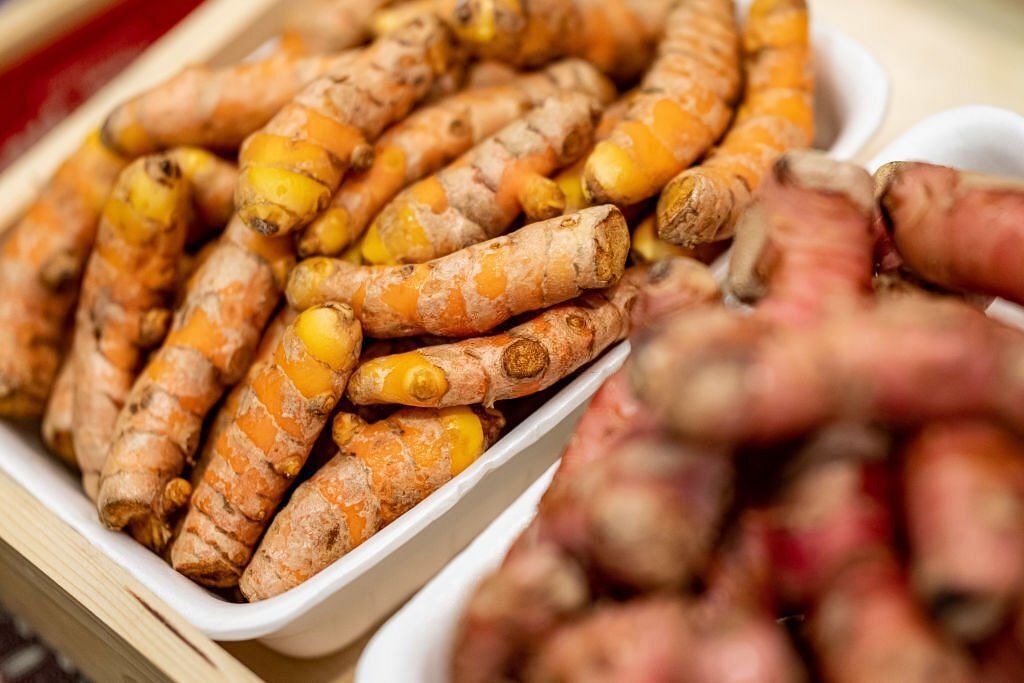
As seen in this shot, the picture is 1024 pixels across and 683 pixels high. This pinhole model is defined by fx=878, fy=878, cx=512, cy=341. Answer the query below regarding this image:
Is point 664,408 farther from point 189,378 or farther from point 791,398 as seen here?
point 189,378

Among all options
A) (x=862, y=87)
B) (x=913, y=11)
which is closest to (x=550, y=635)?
(x=862, y=87)

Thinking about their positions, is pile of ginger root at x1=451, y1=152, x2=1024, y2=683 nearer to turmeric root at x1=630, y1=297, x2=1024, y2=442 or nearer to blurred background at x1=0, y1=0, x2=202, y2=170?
turmeric root at x1=630, y1=297, x2=1024, y2=442

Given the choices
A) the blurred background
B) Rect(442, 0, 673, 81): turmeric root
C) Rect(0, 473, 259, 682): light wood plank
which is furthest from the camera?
the blurred background

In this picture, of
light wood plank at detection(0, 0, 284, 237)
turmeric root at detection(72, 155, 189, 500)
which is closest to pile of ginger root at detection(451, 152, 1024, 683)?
turmeric root at detection(72, 155, 189, 500)

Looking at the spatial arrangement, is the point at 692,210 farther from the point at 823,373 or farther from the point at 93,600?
the point at 93,600

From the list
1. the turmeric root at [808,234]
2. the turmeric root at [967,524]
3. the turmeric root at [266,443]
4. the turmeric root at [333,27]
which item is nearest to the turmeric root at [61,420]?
the turmeric root at [266,443]

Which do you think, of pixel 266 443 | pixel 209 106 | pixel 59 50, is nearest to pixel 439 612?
pixel 266 443
